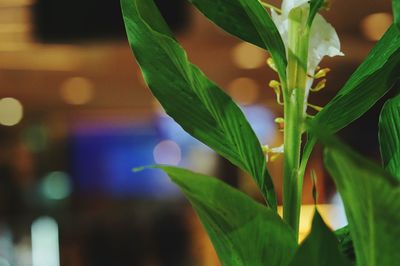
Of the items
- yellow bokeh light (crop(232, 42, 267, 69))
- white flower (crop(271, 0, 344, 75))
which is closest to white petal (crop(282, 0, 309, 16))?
white flower (crop(271, 0, 344, 75))

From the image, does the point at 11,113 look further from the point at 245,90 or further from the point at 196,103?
the point at 196,103

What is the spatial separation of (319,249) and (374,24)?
168 inches

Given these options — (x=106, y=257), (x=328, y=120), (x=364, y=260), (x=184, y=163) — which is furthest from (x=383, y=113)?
(x=184, y=163)

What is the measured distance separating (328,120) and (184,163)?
746 centimetres

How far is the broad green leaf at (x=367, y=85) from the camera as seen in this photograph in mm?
521

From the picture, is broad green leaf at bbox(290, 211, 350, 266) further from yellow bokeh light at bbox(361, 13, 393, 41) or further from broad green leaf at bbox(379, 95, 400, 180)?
yellow bokeh light at bbox(361, 13, 393, 41)

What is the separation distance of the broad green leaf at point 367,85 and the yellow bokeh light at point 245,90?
5.76 m

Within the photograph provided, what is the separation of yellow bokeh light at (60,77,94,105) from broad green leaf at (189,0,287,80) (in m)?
5.91

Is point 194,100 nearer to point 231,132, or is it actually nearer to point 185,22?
point 231,132

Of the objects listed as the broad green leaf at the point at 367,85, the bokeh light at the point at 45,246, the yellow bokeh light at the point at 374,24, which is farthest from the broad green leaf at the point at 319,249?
the bokeh light at the point at 45,246

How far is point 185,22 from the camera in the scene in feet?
9.02

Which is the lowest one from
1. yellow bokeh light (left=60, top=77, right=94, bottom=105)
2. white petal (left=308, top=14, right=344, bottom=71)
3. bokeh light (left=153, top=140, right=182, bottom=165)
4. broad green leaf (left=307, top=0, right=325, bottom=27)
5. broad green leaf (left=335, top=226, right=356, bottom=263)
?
bokeh light (left=153, top=140, right=182, bottom=165)

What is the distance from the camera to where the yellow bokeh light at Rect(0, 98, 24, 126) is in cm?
779

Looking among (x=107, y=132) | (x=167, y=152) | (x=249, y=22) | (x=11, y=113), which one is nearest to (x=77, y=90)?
(x=107, y=132)
